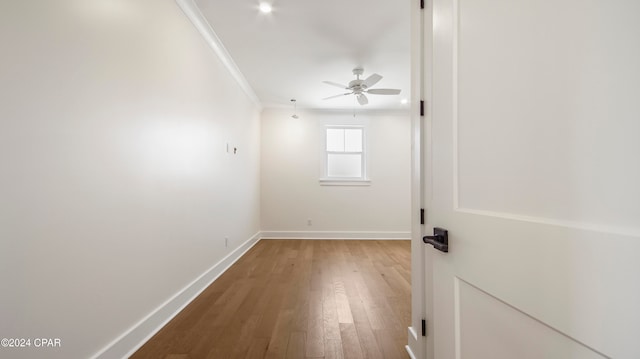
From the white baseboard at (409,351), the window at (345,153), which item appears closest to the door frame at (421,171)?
the white baseboard at (409,351)

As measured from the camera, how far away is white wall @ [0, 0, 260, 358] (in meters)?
0.97

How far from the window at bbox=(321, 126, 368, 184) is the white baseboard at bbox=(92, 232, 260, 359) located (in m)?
2.98

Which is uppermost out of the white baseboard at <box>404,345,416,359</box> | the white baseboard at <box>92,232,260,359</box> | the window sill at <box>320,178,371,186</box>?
the window sill at <box>320,178,371,186</box>

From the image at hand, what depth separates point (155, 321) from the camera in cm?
174

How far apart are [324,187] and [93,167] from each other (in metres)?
4.01

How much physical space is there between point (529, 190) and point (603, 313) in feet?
0.85

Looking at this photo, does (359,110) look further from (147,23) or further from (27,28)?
(27,28)

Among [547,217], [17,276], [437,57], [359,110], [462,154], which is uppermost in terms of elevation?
[359,110]

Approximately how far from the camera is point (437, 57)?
96 centimetres

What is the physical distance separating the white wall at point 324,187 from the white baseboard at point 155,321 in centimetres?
224

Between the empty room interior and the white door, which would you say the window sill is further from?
the white door

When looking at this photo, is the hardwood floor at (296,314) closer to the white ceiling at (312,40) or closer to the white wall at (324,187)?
the white wall at (324,187)

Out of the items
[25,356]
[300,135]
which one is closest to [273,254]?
[300,135]

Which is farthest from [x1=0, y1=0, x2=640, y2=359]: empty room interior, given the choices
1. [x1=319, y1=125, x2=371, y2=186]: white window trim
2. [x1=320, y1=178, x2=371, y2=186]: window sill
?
[x1=320, y1=178, x2=371, y2=186]: window sill
